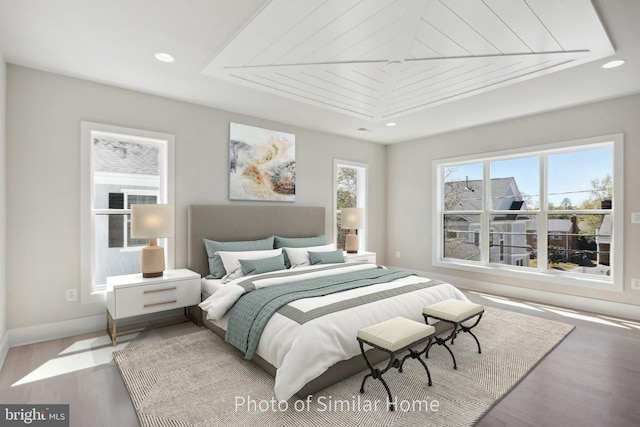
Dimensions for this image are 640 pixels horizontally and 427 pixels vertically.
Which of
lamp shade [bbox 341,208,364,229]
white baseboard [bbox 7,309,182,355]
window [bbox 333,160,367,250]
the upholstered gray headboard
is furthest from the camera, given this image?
window [bbox 333,160,367,250]

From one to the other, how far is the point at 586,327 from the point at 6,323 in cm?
576

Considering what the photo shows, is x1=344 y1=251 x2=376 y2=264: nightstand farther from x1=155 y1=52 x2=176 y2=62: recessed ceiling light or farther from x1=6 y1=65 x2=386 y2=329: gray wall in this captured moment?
x1=155 y1=52 x2=176 y2=62: recessed ceiling light

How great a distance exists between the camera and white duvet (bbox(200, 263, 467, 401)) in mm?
2041

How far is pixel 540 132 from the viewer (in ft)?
14.2

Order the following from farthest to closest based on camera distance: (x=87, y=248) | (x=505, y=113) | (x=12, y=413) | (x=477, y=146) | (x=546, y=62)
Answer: (x=477, y=146) < (x=505, y=113) < (x=87, y=248) < (x=546, y=62) < (x=12, y=413)

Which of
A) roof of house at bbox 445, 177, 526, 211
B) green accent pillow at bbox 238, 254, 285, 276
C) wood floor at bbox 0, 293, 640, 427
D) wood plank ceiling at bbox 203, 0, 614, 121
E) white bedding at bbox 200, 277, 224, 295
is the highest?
wood plank ceiling at bbox 203, 0, 614, 121

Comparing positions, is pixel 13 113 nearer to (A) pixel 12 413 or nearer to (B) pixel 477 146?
(A) pixel 12 413

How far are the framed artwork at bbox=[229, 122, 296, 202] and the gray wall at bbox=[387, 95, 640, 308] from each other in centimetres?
231

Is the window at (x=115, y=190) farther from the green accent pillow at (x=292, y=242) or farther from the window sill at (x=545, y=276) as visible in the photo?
the window sill at (x=545, y=276)

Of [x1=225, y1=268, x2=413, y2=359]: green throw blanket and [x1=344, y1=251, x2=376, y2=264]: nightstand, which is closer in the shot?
[x1=225, y1=268, x2=413, y2=359]: green throw blanket

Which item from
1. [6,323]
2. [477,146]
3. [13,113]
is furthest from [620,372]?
[13,113]

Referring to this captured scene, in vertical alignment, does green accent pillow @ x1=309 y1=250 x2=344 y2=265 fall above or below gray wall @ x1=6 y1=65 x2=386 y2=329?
below

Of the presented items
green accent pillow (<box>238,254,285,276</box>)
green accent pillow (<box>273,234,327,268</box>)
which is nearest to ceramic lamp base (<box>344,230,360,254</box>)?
green accent pillow (<box>273,234,327,268</box>)

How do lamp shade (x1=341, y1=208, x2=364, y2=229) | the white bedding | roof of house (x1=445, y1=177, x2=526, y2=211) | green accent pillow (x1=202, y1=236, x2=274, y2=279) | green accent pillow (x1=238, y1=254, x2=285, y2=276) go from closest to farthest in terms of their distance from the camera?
1. the white bedding
2. green accent pillow (x1=238, y1=254, x2=285, y2=276)
3. green accent pillow (x1=202, y1=236, x2=274, y2=279)
4. roof of house (x1=445, y1=177, x2=526, y2=211)
5. lamp shade (x1=341, y1=208, x2=364, y2=229)
